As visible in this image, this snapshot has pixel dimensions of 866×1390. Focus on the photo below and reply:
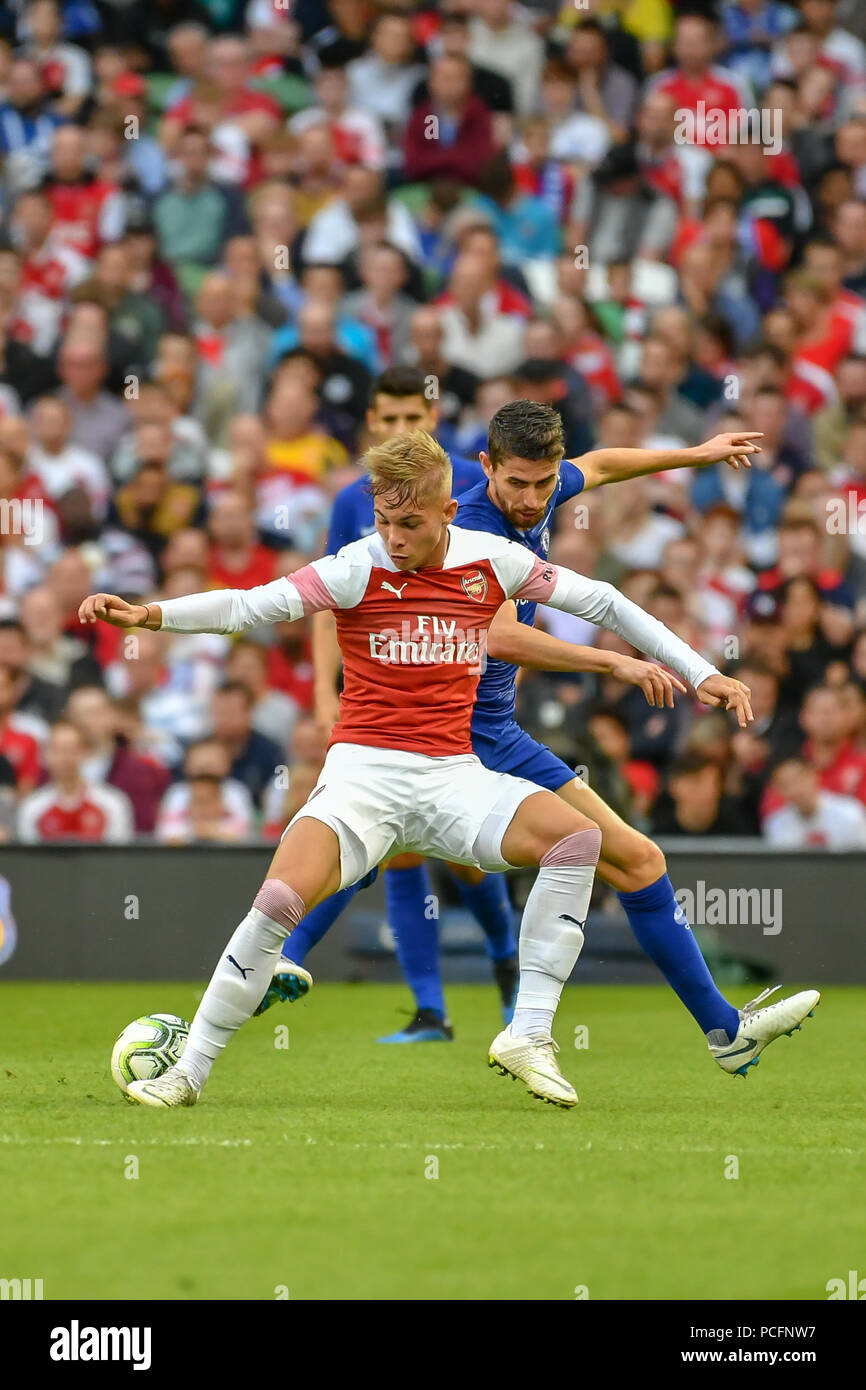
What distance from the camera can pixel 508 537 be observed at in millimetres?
6387

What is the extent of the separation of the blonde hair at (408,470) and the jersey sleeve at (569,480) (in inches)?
41.1

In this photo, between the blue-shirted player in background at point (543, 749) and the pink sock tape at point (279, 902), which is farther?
the blue-shirted player in background at point (543, 749)

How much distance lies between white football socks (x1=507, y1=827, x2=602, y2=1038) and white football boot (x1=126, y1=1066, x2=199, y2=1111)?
91 cm

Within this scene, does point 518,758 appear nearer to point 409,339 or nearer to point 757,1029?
point 757,1029

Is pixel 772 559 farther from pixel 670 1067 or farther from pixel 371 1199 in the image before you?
pixel 371 1199

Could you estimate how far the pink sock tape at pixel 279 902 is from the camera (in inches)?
215

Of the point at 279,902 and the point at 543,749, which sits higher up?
the point at 543,749

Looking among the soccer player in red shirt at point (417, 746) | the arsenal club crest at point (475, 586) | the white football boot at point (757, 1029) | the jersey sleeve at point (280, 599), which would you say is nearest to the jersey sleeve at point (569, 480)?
the soccer player in red shirt at point (417, 746)

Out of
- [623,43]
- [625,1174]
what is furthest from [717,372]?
[625,1174]

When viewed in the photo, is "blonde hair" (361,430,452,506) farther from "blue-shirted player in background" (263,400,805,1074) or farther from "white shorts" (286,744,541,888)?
"white shorts" (286,744,541,888)

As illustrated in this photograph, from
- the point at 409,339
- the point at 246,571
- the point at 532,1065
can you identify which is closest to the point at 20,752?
the point at 246,571

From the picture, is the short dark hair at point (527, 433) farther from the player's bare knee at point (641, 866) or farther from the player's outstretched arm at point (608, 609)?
the player's bare knee at point (641, 866)

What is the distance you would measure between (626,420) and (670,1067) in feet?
20.1

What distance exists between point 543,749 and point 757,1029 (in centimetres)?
114
